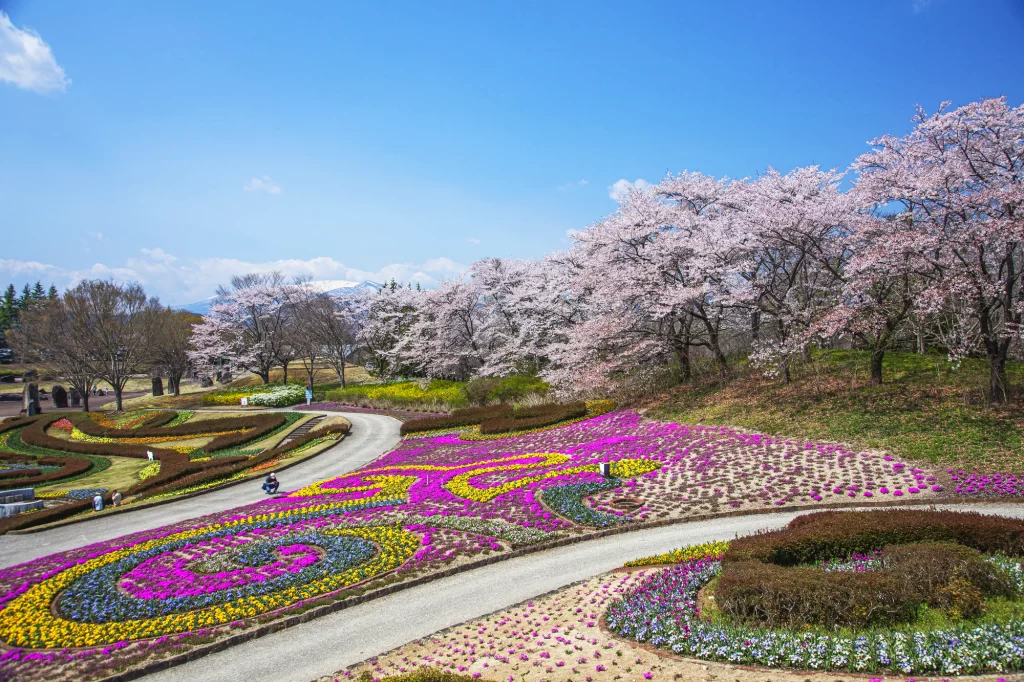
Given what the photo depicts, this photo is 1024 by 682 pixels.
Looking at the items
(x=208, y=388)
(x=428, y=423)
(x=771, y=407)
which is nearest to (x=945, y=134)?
(x=771, y=407)

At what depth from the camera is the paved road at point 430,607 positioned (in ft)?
31.7

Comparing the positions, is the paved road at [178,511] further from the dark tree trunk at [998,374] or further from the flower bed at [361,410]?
the dark tree trunk at [998,374]

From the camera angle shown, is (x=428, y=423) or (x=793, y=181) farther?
(x=428, y=423)

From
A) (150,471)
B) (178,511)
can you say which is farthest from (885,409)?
(150,471)

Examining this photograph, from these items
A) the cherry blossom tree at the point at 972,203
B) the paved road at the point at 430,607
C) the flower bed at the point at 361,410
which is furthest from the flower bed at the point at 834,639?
the flower bed at the point at 361,410

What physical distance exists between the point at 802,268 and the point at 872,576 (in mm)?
22805

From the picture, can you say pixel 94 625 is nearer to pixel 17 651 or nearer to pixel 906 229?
pixel 17 651

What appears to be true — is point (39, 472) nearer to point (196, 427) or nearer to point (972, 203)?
point (196, 427)

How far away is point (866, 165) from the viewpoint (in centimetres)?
2200

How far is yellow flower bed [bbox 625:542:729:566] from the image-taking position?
40.0ft

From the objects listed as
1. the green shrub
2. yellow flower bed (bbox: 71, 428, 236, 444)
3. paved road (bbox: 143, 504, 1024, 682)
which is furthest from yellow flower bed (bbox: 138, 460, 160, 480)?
paved road (bbox: 143, 504, 1024, 682)

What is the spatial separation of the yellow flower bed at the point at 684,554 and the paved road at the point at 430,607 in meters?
0.66

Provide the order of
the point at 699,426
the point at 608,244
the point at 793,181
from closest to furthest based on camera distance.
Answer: the point at 699,426
the point at 793,181
the point at 608,244

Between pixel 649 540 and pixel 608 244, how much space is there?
70.8ft
